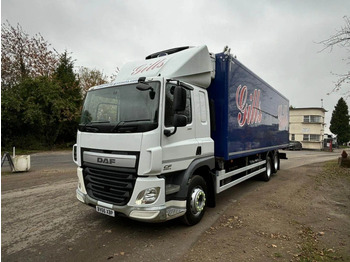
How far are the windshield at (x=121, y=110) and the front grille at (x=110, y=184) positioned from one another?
2.34 feet

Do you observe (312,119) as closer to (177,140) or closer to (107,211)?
(177,140)

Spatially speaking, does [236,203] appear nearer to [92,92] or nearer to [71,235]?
[71,235]

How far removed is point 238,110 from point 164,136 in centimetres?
257

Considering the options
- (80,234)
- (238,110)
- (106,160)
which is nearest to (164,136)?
(106,160)

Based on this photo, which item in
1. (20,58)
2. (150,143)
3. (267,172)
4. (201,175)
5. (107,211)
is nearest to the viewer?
(150,143)

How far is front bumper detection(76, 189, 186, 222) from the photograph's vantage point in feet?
11.2

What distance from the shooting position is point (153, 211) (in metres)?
3.40

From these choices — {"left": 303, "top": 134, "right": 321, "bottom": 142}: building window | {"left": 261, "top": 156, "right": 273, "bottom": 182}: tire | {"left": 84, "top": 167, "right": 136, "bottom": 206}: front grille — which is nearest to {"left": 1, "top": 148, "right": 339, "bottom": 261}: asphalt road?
{"left": 84, "top": 167, "right": 136, "bottom": 206}: front grille

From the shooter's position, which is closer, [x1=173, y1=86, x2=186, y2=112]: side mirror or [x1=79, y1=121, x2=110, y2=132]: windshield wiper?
[x1=173, y1=86, x2=186, y2=112]: side mirror

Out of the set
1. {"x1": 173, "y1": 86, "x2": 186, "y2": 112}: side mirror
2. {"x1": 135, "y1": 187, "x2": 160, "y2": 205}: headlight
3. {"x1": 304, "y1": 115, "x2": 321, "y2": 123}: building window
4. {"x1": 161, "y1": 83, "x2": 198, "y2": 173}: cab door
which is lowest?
{"x1": 135, "y1": 187, "x2": 160, "y2": 205}: headlight

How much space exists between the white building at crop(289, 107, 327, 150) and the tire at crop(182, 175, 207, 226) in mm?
42483

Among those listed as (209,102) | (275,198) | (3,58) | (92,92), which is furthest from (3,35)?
(275,198)

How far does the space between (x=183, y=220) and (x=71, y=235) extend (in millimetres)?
1987

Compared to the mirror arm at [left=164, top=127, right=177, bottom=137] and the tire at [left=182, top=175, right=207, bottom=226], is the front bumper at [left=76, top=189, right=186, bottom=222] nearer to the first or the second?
the tire at [left=182, top=175, right=207, bottom=226]
